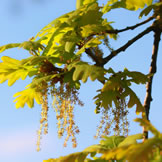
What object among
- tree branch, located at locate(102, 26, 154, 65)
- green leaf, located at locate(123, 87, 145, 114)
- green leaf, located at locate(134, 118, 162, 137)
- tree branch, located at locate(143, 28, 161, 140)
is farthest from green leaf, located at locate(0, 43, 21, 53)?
green leaf, located at locate(134, 118, 162, 137)

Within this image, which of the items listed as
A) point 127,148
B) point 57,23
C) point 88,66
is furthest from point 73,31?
point 127,148

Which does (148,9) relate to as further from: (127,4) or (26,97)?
(26,97)

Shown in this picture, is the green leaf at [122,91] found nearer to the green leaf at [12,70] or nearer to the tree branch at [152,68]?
the tree branch at [152,68]

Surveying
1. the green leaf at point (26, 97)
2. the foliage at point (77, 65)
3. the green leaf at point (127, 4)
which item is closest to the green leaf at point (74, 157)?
the foliage at point (77, 65)

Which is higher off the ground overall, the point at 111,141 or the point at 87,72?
the point at 87,72

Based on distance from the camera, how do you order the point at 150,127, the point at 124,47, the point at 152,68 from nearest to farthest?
the point at 150,127
the point at 124,47
the point at 152,68

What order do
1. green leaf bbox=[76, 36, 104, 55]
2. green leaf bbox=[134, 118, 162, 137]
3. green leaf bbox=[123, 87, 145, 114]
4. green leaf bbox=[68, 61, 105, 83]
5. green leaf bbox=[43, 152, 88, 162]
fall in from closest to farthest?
green leaf bbox=[134, 118, 162, 137]
green leaf bbox=[43, 152, 88, 162]
green leaf bbox=[68, 61, 105, 83]
green leaf bbox=[76, 36, 104, 55]
green leaf bbox=[123, 87, 145, 114]

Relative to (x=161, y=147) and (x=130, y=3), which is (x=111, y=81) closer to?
(x=130, y=3)

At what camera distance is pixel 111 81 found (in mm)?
2236

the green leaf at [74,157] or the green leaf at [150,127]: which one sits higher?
the green leaf at [150,127]

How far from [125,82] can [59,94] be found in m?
0.45

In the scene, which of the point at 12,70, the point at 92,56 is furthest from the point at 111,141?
the point at 12,70

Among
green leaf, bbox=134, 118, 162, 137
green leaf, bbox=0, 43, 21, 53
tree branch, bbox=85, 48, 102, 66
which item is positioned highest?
green leaf, bbox=0, 43, 21, 53

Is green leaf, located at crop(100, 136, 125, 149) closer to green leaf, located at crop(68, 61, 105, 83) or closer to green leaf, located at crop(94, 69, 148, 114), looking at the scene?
green leaf, located at crop(94, 69, 148, 114)
